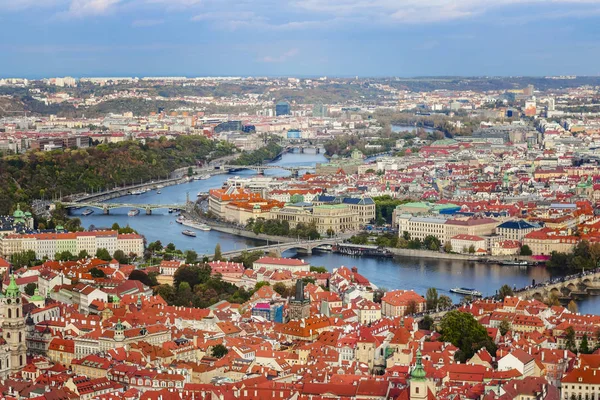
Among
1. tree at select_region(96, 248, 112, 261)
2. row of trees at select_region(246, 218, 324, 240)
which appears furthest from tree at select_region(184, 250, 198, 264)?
row of trees at select_region(246, 218, 324, 240)

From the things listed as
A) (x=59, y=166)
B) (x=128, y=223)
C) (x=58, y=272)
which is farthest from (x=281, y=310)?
(x=59, y=166)

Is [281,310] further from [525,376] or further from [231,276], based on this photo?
[525,376]

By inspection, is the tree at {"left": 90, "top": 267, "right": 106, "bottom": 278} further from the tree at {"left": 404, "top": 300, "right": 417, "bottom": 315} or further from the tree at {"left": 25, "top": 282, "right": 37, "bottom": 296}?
the tree at {"left": 404, "top": 300, "right": 417, "bottom": 315}

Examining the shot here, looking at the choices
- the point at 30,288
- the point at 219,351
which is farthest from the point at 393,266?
the point at 219,351

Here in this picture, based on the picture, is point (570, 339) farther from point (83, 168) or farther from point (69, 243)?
point (83, 168)

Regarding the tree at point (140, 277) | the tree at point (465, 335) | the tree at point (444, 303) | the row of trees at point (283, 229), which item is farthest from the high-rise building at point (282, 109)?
the tree at point (465, 335)
